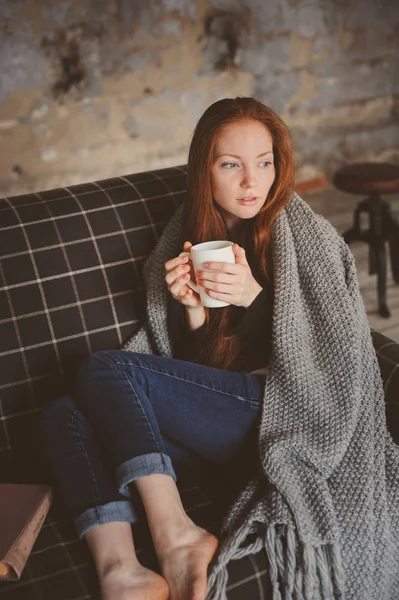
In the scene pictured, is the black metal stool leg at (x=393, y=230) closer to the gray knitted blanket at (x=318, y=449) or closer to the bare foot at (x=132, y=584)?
the gray knitted blanket at (x=318, y=449)

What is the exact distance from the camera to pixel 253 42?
367cm

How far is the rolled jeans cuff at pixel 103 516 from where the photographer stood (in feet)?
3.91

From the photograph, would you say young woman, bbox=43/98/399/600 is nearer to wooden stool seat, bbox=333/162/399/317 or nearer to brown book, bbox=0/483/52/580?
brown book, bbox=0/483/52/580

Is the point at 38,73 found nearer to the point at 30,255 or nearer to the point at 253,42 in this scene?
the point at 253,42

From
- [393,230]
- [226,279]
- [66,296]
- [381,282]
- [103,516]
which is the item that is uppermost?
[226,279]

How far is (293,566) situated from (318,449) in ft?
0.73

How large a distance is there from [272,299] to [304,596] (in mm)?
608

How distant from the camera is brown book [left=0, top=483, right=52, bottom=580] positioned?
1.14m

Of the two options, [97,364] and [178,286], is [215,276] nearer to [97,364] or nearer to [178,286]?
[178,286]

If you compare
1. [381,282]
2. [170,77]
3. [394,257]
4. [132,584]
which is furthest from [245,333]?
[170,77]

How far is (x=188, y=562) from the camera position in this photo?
3.67ft

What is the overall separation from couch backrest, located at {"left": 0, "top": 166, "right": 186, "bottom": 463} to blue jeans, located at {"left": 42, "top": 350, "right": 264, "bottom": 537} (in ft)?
0.57

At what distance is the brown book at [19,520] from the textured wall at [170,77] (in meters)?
2.30

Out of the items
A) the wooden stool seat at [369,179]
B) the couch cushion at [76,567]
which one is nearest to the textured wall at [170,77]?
the wooden stool seat at [369,179]
